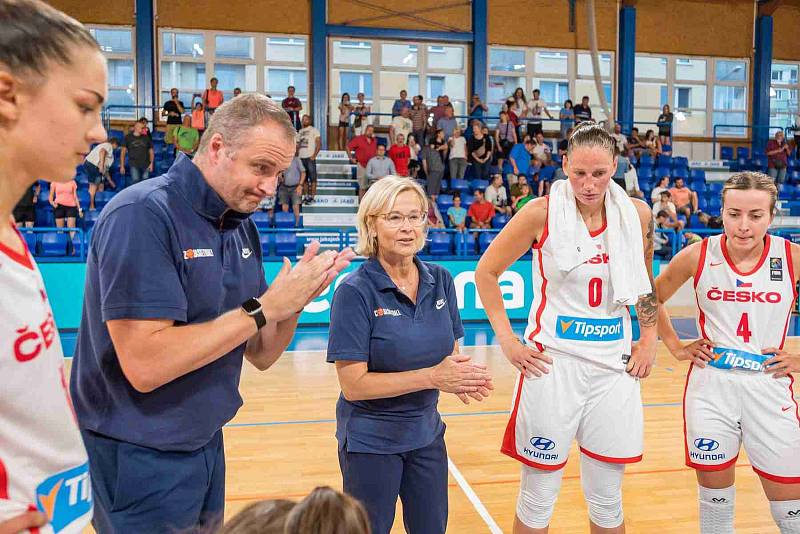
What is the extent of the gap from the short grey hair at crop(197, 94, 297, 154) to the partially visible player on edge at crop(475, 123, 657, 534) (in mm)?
1537

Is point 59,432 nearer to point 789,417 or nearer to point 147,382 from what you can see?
point 147,382

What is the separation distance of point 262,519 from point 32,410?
440 mm

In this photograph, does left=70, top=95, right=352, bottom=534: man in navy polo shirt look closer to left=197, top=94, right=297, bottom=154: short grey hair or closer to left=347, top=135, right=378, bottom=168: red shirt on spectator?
left=197, top=94, right=297, bottom=154: short grey hair

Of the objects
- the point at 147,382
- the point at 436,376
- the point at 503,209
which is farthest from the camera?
the point at 503,209

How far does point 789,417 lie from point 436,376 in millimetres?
1769

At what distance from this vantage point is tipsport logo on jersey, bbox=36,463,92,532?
3.89 feet

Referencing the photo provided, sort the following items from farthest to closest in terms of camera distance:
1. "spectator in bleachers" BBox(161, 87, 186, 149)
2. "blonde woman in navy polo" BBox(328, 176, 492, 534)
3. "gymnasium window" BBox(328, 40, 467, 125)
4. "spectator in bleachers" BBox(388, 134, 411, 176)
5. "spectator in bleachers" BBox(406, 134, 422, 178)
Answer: "gymnasium window" BBox(328, 40, 467, 125)
"spectator in bleachers" BBox(406, 134, 422, 178)
"spectator in bleachers" BBox(388, 134, 411, 176)
"spectator in bleachers" BBox(161, 87, 186, 149)
"blonde woman in navy polo" BBox(328, 176, 492, 534)

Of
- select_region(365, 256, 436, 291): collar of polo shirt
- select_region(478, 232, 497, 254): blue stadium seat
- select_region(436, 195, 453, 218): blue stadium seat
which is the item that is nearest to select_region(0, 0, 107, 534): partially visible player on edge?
select_region(365, 256, 436, 291): collar of polo shirt

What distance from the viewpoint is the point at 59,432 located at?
121cm

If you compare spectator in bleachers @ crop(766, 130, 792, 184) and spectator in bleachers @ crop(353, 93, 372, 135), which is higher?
spectator in bleachers @ crop(353, 93, 372, 135)

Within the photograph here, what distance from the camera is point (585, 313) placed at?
10.2ft

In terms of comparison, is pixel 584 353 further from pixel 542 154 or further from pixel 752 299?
pixel 542 154

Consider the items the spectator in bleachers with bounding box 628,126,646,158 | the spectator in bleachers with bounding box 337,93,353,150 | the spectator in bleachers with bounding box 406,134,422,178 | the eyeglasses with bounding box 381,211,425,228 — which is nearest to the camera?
the eyeglasses with bounding box 381,211,425,228

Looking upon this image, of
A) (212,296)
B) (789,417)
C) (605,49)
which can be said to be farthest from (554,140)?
(212,296)
